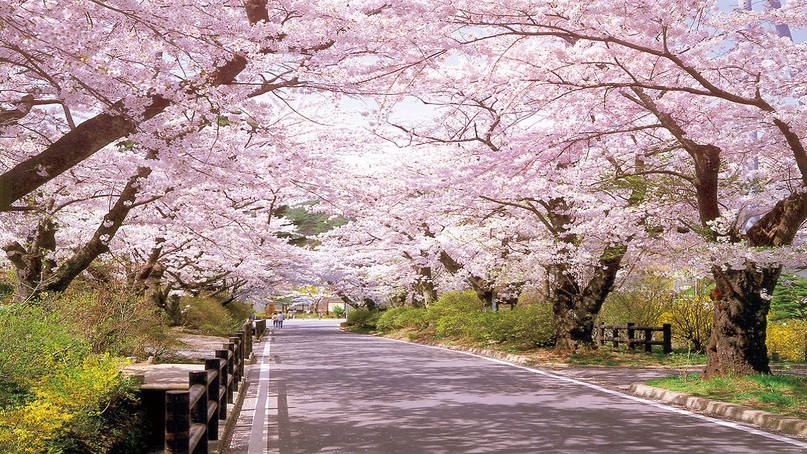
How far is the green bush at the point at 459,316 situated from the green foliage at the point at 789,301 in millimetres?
9770

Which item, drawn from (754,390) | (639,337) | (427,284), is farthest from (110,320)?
(427,284)

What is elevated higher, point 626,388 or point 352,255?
point 352,255

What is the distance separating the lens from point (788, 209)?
12.5 metres

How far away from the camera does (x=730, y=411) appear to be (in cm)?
1023

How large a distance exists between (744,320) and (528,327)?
10547 mm

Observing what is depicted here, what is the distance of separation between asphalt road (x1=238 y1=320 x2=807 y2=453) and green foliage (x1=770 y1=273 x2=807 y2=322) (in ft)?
41.7

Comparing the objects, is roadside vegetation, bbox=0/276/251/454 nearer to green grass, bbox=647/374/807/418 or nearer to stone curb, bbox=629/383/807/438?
stone curb, bbox=629/383/807/438

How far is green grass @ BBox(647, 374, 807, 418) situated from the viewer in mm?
10219

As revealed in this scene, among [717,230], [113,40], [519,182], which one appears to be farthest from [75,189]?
[717,230]

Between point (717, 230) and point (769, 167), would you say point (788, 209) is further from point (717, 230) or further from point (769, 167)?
point (769, 167)

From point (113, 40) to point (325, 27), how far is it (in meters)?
3.32

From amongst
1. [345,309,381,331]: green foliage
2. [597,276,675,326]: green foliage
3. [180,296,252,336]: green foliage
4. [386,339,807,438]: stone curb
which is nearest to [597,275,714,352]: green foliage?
[597,276,675,326]: green foliage

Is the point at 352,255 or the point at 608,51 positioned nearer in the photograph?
the point at 608,51

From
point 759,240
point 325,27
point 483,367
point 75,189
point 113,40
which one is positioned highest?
point 325,27
